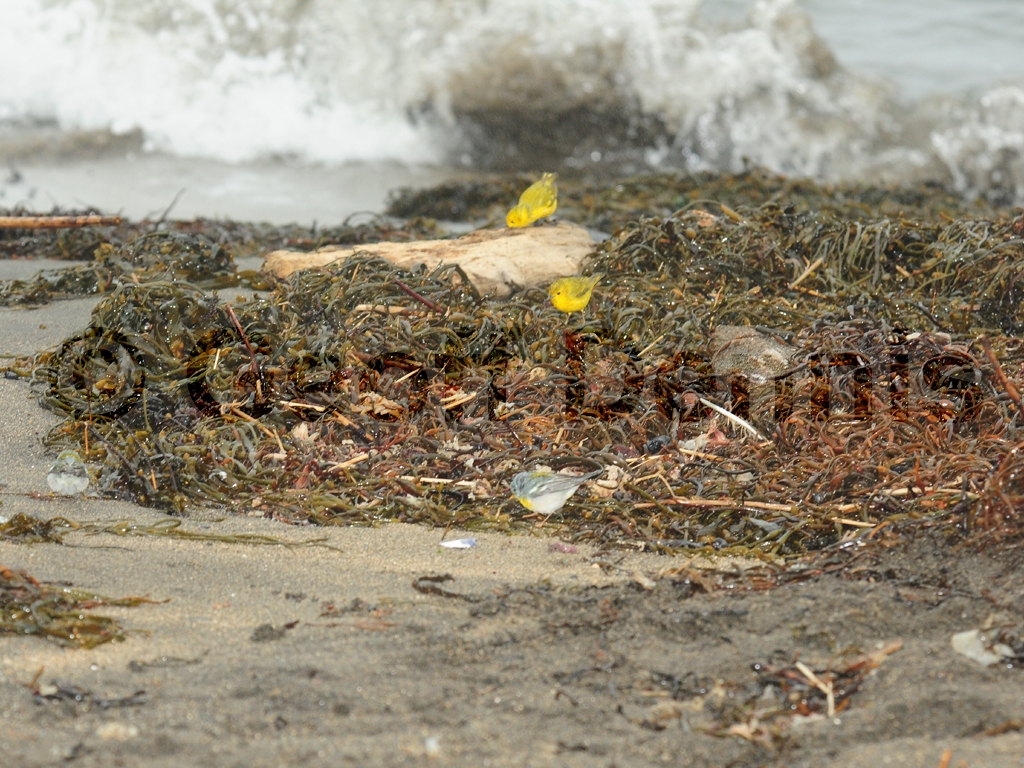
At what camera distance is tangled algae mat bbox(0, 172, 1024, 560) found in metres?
2.49

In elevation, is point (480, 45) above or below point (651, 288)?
above

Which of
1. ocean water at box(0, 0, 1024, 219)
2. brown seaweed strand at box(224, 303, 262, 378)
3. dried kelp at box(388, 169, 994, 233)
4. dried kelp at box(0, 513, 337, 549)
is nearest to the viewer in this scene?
dried kelp at box(0, 513, 337, 549)

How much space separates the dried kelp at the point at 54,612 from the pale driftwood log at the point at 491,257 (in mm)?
2105

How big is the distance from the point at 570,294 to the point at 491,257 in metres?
0.58

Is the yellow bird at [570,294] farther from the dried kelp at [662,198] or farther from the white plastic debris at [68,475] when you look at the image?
the dried kelp at [662,198]

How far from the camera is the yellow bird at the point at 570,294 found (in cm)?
352

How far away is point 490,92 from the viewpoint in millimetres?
8766

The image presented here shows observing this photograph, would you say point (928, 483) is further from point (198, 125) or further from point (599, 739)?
point (198, 125)

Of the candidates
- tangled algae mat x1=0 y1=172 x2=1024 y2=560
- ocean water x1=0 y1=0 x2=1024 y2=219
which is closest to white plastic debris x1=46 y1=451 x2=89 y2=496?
tangled algae mat x1=0 y1=172 x2=1024 y2=560

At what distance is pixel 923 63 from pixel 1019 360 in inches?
330

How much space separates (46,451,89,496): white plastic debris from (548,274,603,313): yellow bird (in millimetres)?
1677

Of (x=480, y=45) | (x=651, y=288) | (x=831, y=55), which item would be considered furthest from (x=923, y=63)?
(x=651, y=288)

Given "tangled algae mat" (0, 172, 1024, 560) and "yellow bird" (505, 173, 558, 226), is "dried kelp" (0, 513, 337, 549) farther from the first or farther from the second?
"yellow bird" (505, 173, 558, 226)

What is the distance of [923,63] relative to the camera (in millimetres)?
10422
